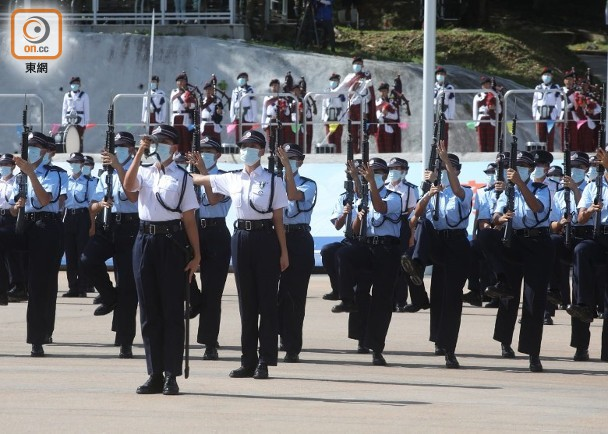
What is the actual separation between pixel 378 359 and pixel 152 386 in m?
3.00

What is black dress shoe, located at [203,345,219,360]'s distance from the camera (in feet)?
45.1

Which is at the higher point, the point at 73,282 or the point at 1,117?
the point at 1,117

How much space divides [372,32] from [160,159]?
30.1 meters

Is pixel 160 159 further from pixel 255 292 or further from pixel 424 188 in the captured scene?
pixel 424 188

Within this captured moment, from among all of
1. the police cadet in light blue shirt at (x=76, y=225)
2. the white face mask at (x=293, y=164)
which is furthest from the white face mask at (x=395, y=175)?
the police cadet in light blue shirt at (x=76, y=225)

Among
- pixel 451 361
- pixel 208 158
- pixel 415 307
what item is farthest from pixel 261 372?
pixel 415 307

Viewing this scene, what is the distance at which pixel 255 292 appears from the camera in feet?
40.0

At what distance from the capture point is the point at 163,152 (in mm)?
11438

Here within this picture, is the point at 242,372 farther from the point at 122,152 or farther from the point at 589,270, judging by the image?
the point at 589,270

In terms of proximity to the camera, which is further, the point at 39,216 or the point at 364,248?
the point at 39,216

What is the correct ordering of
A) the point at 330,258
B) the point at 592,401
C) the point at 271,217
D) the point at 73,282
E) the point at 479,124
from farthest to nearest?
the point at 479,124, the point at 73,282, the point at 330,258, the point at 271,217, the point at 592,401

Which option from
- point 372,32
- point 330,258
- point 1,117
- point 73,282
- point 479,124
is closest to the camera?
point 330,258

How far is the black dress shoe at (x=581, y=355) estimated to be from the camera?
1411cm

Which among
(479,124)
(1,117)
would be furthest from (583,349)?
(1,117)
